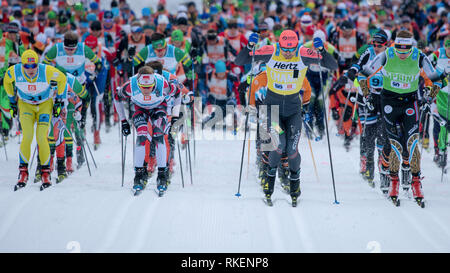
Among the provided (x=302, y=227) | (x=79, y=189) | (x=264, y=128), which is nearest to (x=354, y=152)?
(x=264, y=128)

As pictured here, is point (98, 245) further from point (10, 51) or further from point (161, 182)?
point (10, 51)

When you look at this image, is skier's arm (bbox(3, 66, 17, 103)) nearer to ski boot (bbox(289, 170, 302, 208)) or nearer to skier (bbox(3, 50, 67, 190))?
skier (bbox(3, 50, 67, 190))

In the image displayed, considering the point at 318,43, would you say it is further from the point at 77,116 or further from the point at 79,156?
the point at 79,156

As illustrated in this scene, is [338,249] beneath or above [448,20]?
beneath

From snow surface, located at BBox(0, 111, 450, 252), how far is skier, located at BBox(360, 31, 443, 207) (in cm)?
52

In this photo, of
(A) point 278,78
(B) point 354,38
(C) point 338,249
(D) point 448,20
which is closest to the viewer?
(C) point 338,249

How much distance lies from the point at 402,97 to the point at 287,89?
157 centimetres

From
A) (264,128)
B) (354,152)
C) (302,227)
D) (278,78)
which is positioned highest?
(278,78)

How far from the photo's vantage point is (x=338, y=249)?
6324 millimetres

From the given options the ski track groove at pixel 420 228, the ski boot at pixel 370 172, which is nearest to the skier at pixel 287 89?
the ski track groove at pixel 420 228

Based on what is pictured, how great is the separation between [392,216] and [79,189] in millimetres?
4443

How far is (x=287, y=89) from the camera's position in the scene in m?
7.58

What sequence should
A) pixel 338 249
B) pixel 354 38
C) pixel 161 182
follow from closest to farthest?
pixel 338 249 < pixel 161 182 < pixel 354 38

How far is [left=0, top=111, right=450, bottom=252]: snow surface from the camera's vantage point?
6445 mm
